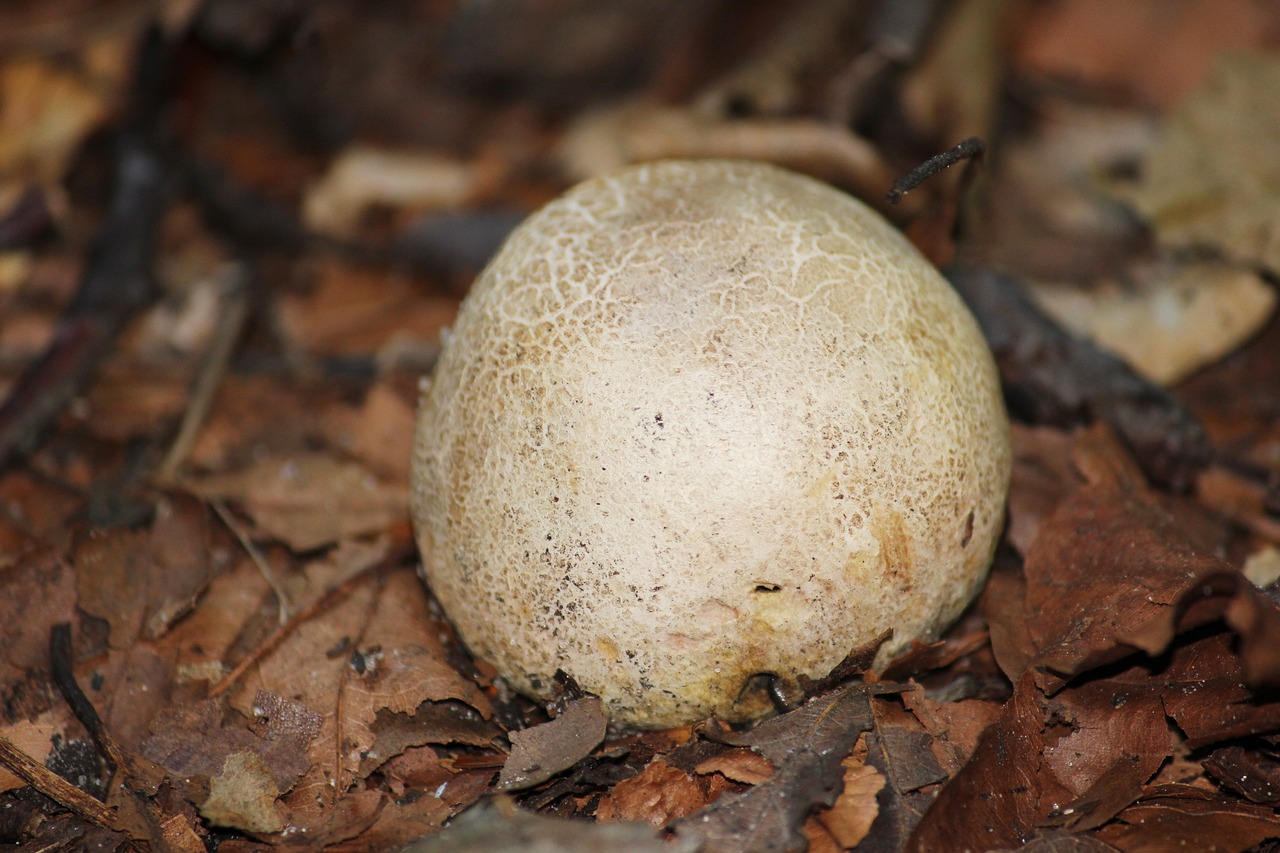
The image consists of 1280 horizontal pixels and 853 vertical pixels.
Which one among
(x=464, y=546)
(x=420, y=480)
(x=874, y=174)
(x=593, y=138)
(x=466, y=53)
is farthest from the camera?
(x=466, y=53)

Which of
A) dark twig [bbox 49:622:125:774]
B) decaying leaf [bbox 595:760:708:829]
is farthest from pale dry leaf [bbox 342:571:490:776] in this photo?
dark twig [bbox 49:622:125:774]

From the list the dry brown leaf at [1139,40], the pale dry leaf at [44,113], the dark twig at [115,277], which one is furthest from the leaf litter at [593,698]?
the pale dry leaf at [44,113]

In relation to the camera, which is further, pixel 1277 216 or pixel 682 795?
pixel 1277 216

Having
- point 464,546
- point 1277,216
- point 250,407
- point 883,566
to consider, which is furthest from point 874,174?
point 250,407

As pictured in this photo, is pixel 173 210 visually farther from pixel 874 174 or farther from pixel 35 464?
pixel 874 174

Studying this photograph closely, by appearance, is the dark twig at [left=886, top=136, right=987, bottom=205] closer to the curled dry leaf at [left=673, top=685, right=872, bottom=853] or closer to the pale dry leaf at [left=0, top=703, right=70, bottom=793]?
the curled dry leaf at [left=673, top=685, right=872, bottom=853]

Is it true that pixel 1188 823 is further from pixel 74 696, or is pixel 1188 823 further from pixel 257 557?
pixel 74 696
